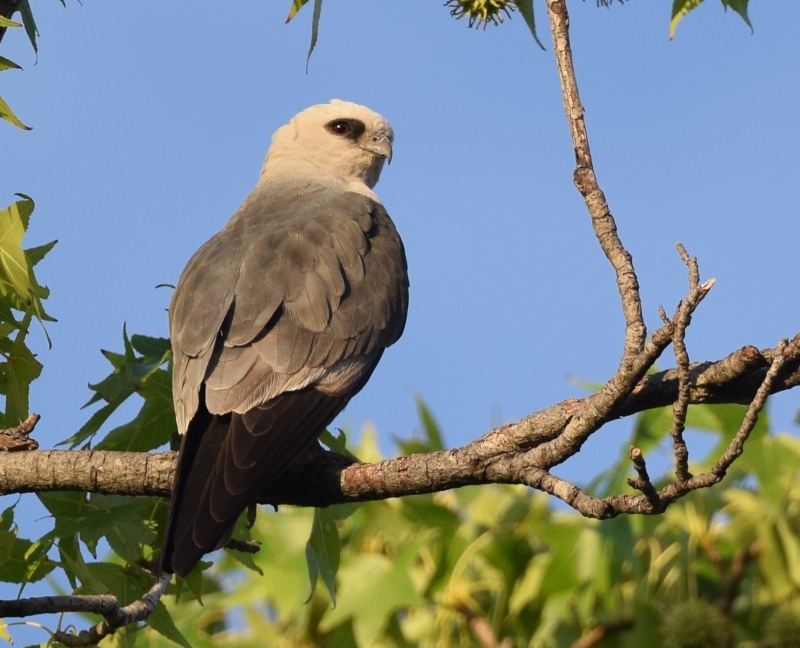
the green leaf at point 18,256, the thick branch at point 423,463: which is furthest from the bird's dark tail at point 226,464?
the green leaf at point 18,256

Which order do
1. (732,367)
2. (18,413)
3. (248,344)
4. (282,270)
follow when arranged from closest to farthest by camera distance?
(732,367)
(18,413)
(248,344)
(282,270)

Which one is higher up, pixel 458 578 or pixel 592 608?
pixel 458 578

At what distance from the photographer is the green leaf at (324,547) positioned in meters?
4.11

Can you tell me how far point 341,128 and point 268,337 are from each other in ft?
10.5

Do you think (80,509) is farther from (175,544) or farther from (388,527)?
(388,527)

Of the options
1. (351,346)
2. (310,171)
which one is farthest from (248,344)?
(310,171)

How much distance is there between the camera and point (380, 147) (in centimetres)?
739

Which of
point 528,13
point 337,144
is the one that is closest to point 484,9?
point 528,13

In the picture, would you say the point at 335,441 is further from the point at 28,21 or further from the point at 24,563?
the point at 28,21

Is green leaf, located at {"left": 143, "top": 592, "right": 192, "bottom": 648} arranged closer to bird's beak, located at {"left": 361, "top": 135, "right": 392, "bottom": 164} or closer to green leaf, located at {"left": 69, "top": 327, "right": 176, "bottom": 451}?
green leaf, located at {"left": 69, "top": 327, "right": 176, "bottom": 451}

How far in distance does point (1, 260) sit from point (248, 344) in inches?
50.8

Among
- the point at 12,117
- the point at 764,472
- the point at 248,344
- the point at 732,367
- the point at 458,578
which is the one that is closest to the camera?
the point at 12,117

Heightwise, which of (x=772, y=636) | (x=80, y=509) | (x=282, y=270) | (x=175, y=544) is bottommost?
(x=772, y=636)

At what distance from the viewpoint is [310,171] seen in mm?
7102
